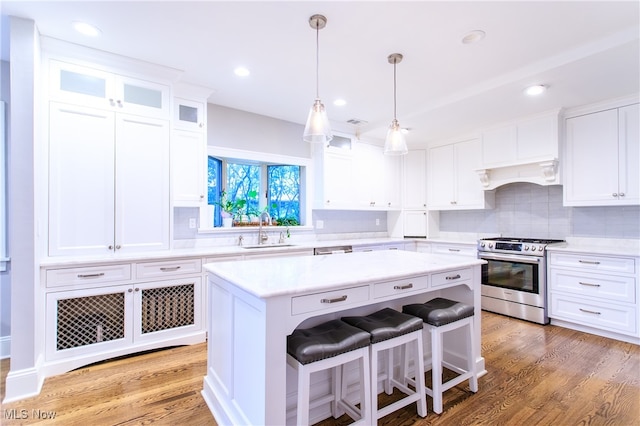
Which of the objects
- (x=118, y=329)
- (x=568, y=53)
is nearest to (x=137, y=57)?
(x=118, y=329)

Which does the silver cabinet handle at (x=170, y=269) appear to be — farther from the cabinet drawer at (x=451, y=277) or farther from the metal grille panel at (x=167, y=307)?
the cabinet drawer at (x=451, y=277)

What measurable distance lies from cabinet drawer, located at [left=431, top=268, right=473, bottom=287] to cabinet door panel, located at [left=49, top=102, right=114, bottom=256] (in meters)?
2.64

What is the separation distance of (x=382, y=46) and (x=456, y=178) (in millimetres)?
2813

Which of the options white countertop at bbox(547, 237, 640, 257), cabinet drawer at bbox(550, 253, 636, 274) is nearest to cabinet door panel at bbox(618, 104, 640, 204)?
white countertop at bbox(547, 237, 640, 257)

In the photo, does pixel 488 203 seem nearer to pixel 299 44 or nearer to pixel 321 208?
pixel 321 208

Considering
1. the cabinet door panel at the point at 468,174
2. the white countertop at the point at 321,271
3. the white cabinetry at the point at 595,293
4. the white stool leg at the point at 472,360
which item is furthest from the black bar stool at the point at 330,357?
the cabinet door panel at the point at 468,174

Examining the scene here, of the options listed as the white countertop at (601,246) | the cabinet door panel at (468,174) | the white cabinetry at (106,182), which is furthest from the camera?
the cabinet door panel at (468,174)

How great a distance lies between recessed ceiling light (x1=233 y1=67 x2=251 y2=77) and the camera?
2.84 m

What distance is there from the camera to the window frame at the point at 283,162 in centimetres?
372

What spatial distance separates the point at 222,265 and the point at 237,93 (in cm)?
209

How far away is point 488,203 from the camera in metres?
4.44

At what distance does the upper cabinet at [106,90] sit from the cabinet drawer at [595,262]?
4.36 m

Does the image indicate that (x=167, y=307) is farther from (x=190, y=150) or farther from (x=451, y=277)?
(x=451, y=277)

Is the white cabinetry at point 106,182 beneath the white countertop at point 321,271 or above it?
above
